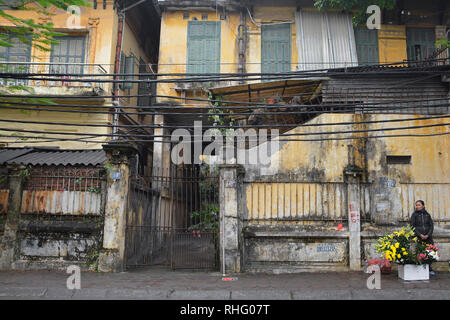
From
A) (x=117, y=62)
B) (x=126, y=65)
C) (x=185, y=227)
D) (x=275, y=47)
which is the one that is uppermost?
(x=275, y=47)

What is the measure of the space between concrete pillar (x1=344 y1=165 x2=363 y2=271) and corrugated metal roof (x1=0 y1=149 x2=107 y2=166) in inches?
257

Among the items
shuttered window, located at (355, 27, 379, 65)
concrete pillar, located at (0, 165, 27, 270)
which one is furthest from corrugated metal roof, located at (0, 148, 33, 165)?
shuttered window, located at (355, 27, 379, 65)

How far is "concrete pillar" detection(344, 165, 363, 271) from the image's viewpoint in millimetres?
7930

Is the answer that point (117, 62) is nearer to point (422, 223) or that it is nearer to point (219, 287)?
point (219, 287)

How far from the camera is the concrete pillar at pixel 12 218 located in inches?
324

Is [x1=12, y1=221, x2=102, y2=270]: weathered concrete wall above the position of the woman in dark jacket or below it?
below

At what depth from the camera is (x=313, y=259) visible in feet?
26.2

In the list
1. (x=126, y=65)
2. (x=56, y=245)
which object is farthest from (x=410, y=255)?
(x=126, y=65)

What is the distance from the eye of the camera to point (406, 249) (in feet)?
23.7

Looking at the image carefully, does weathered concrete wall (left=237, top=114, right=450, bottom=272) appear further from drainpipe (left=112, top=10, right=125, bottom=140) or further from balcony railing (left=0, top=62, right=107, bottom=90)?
balcony railing (left=0, top=62, right=107, bottom=90)

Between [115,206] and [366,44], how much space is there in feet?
35.8

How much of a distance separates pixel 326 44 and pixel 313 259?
8.40 m

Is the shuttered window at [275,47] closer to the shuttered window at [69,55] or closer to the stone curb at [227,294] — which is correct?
the shuttered window at [69,55]

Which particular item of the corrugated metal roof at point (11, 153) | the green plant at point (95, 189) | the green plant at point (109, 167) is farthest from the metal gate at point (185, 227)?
the corrugated metal roof at point (11, 153)
